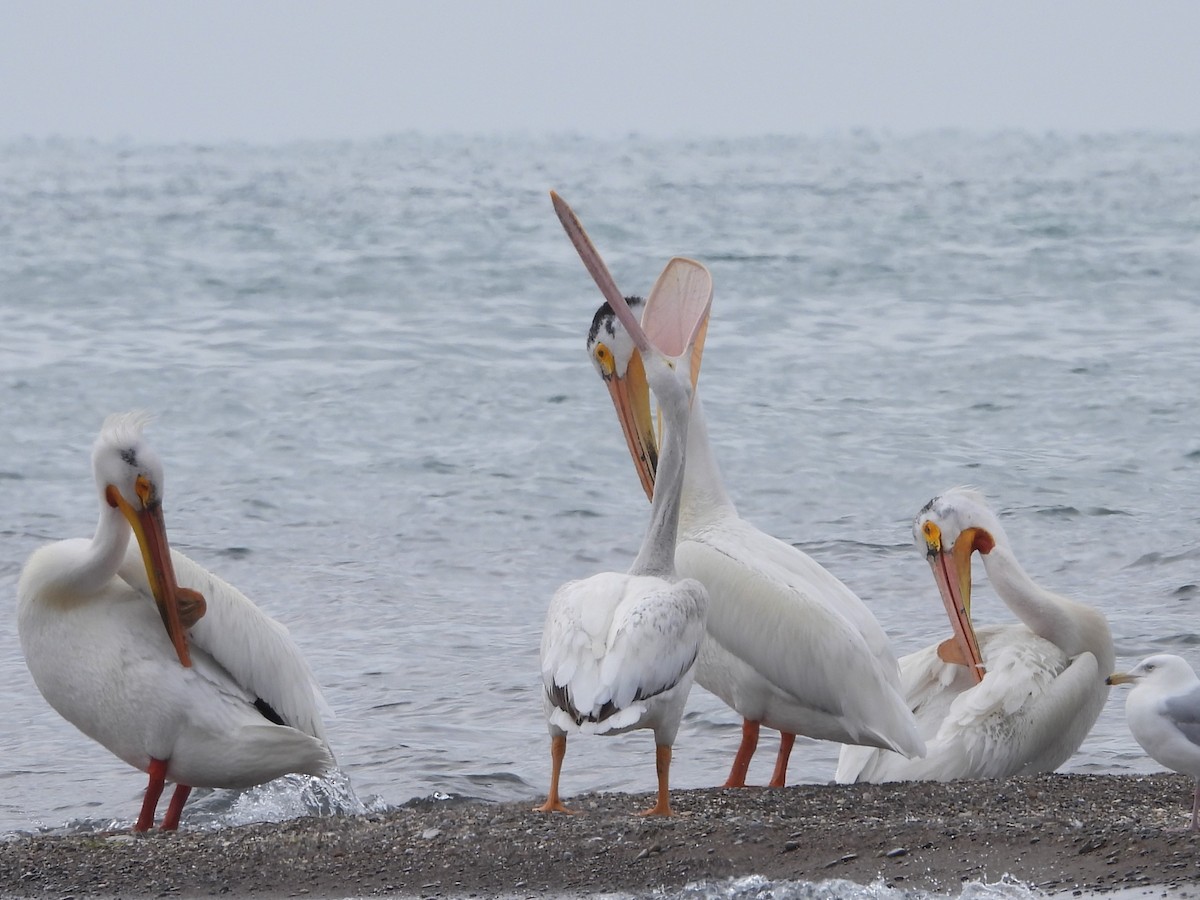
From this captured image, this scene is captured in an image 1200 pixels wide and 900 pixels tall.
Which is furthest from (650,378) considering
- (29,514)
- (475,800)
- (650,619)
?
(29,514)

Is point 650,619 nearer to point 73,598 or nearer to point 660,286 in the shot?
point 660,286

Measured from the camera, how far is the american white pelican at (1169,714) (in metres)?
3.96

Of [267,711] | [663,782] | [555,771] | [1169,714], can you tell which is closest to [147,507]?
[267,711]

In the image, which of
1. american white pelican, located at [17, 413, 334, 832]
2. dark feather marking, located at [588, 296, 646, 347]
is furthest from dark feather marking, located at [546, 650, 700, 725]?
dark feather marking, located at [588, 296, 646, 347]

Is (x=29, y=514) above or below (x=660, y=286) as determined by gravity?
below

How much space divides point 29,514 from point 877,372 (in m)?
7.03

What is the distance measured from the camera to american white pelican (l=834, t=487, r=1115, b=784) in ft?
16.6

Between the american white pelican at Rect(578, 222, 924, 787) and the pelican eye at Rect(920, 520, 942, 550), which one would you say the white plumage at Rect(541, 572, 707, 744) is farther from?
the pelican eye at Rect(920, 520, 942, 550)

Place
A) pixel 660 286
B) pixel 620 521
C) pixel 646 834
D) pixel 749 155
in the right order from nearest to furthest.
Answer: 1. pixel 646 834
2. pixel 660 286
3. pixel 620 521
4. pixel 749 155

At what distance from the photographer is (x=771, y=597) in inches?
194

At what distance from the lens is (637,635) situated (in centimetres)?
404

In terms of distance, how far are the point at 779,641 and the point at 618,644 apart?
3.23ft

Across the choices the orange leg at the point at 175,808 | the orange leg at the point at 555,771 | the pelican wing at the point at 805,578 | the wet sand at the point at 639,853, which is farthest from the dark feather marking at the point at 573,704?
the orange leg at the point at 175,808

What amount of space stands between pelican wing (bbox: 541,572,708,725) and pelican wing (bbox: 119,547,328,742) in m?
1.20
